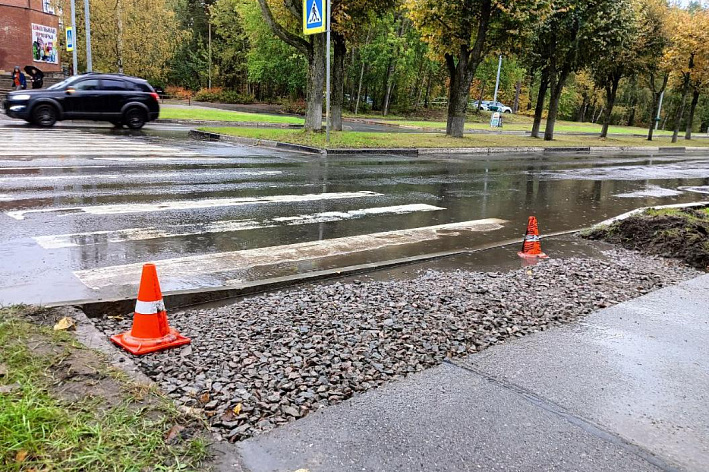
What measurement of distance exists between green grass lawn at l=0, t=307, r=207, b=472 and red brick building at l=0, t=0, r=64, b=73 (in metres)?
40.0

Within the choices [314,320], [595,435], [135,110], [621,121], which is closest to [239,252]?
Result: [314,320]

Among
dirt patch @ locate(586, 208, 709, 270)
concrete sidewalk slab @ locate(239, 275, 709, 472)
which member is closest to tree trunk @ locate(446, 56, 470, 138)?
dirt patch @ locate(586, 208, 709, 270)

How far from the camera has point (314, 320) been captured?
4.43m

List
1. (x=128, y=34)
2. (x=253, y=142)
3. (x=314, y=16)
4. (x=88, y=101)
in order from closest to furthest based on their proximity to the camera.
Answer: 1. (x=314, y=16)
2. (x=88, y=101)
3. (x=253, y=142)
4. (x=128, y=34)

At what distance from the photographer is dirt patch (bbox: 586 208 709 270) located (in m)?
7.23

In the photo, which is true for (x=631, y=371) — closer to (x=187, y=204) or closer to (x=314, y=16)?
(x=187, y=204)

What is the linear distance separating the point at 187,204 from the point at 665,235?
23.4ft

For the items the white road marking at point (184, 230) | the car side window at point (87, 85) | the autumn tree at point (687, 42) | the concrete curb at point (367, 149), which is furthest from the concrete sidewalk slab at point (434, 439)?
the autumn tree at point (687, 42)

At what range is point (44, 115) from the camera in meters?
18.8

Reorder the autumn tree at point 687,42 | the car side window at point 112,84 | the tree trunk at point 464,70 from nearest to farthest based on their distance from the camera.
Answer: the car side window at point 112,84
the tree trunk at point 464,70
the autumn tree at point 687,42

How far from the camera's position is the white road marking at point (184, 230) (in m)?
6.52

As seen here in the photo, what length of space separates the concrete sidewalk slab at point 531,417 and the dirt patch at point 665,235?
308cm

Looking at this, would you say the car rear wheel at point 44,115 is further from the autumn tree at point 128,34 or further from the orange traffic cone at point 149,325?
the autumn tree at point 128,34

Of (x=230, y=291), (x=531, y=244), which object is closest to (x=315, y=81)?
(x=531, y=244)
